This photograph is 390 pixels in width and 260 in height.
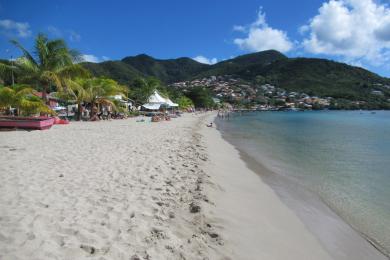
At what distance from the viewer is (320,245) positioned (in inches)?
174

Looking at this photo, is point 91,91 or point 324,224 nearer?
point 324,224

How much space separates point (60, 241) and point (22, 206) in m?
1.37

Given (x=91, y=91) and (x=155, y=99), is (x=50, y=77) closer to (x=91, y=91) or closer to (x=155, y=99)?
(x=91, y=91)

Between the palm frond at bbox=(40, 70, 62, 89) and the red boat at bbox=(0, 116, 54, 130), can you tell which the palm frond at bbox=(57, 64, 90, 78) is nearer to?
the palm frond at bbox=(40, 70, 62, 89)

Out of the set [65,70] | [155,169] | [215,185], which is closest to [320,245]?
[215,185]

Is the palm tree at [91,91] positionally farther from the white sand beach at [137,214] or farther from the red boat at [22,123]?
the white sand beach at [137,214]

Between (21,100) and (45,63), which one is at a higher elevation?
(45,63)

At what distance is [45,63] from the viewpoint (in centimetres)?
2095

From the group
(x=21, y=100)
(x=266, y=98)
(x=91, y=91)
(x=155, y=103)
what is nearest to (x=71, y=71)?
(x=91, y=91)

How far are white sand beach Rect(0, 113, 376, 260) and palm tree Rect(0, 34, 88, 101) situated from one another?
1486 cm

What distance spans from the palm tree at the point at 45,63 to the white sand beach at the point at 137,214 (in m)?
14.9

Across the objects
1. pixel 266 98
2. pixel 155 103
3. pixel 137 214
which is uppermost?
pixel 266 98

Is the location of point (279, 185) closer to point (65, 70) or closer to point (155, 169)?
point (155, 169)

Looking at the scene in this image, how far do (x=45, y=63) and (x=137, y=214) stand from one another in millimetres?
20167
